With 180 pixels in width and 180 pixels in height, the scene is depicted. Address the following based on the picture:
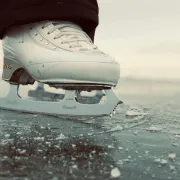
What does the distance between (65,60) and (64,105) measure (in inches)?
23.1

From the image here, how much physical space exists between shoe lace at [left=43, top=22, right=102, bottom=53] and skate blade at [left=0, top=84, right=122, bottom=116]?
1.56 ft

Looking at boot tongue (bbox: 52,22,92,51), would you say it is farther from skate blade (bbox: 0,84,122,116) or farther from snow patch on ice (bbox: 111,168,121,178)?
snow patch on ice (bbox: 111,168,121,178)

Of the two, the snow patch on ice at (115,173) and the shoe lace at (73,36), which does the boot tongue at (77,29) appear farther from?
the snow patch on ice at (115,173)

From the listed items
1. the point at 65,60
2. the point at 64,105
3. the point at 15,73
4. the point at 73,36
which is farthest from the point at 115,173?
the point at 15,73

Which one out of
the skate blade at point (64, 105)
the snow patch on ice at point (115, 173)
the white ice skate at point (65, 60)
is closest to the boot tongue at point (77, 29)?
the white ice skate at point (65, 60)

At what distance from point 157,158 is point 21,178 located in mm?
561

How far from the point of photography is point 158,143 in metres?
1.70

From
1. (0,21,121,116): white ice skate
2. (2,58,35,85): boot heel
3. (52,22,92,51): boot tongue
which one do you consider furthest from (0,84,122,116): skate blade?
(52,22,92,51): boot tongue

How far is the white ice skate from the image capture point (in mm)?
2033

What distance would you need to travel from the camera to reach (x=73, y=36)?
2145 millimetres

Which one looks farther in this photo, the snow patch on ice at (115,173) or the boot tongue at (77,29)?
the boot tongue at (77,29)

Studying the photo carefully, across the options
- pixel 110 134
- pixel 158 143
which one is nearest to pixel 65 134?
pixel 110 134

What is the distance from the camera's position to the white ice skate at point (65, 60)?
2.03m

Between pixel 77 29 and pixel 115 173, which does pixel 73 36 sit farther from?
pixel 115 173
